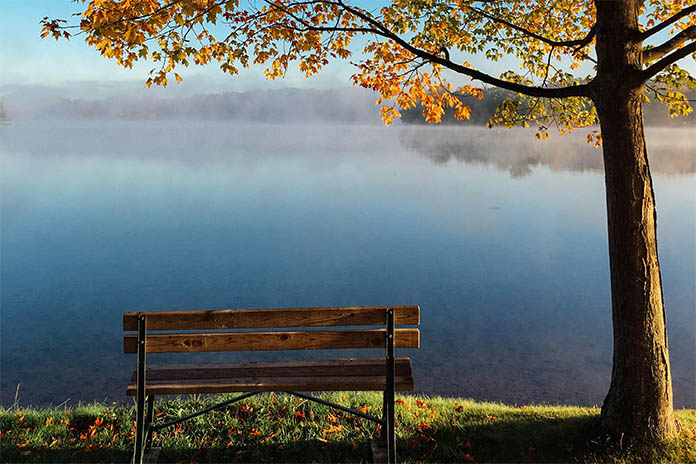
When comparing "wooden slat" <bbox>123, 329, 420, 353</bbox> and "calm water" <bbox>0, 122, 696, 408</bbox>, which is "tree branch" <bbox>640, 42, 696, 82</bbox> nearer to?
"wooden slat" <bbox>123, 329, 420, 353</bbox>

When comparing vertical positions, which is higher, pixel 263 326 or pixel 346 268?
pixel 263 326

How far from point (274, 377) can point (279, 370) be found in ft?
0.41

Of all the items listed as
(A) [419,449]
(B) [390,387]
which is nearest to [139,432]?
(B) [390,387]

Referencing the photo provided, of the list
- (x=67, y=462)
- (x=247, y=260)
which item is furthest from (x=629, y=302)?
(x=247, y=260)

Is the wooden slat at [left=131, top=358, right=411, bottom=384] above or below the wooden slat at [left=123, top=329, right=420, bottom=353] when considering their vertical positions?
below

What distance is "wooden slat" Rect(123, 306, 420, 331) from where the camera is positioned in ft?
13.1

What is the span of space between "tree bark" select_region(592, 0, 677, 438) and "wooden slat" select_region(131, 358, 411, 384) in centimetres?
182

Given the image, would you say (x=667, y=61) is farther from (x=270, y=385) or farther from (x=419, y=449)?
(x=270, y=385)

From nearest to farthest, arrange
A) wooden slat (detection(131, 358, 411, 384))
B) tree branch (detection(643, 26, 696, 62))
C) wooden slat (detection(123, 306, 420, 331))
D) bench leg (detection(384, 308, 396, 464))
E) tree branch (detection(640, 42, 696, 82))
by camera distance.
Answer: wooden slat (detection(123, 306, 420, 331)) < bench leg (detection(384, 308, 396, 464)) < wooden slat (detection(131, 358, 411, 384)) < tree branch (detection(640, 42, 696, 82)) < tree branch (detection(643, 26, 696, 62))

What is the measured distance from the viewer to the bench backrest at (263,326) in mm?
3996

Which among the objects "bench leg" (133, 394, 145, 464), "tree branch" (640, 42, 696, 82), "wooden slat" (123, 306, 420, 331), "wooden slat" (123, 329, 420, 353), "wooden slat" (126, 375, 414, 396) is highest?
"tree branch" (640, 42, 696, 82)

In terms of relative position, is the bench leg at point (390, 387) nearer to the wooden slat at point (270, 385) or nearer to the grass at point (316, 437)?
the wooden slat at point (270, 385)

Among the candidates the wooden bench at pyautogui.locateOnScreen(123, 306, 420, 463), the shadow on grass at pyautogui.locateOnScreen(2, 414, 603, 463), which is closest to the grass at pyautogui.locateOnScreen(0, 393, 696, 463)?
the shadow on grass at pyautogui.locateOnScreen(2, 414, 603, 463)

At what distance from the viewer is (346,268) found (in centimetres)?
2047
